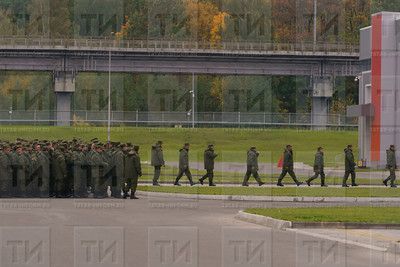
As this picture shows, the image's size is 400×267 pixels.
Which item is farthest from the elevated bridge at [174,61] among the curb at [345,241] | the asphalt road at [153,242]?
the curb at [345,241]

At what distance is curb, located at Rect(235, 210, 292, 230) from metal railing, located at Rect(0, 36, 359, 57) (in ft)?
236

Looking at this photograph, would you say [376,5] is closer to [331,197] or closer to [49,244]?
[331,197]

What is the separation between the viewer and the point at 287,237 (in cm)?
2105

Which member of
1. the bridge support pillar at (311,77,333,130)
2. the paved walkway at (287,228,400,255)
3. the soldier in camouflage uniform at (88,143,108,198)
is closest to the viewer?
the paved walkway at (287,228,400,255)

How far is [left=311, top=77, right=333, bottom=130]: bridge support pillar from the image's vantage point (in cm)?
10188

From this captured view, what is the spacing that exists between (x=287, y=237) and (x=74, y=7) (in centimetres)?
12787

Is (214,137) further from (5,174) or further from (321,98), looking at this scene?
(5,174)

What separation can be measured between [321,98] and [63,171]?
70962mm

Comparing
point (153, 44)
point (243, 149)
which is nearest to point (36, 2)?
point (153, 44)

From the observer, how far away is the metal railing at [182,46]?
9856cm

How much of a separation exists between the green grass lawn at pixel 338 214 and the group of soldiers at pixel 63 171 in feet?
25.3

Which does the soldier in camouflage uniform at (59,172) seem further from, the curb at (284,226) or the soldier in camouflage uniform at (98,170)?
the curb at (284,226)

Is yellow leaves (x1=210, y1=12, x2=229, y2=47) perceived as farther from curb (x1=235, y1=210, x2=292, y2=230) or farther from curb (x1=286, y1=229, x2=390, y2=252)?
curb (x1=286, y1=229, x2=390, y2=252)

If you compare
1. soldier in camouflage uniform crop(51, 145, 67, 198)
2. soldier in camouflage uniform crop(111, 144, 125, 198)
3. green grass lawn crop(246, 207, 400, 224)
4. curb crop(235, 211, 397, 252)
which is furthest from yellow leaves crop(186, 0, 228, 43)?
curb crop(235, 211, 397, 252)
